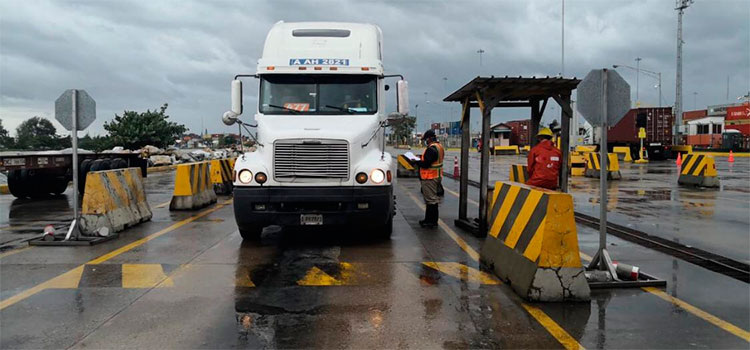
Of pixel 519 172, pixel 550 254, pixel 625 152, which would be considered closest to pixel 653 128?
pixel 625 152

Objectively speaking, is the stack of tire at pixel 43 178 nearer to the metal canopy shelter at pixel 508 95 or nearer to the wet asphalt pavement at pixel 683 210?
the metal canopy shelter at pixel 508 95

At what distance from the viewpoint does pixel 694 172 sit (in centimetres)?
1978

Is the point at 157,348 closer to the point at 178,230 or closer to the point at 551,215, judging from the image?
the point at 551,215

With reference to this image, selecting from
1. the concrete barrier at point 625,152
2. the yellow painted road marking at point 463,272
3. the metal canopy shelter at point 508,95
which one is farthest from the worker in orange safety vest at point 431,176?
the concrete barrier at point 625,152

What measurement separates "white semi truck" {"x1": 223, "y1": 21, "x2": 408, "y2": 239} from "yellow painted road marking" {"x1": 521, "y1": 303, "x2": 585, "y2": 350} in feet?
10.9

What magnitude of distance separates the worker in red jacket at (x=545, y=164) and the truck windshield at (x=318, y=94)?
2772mm

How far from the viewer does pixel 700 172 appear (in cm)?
1950

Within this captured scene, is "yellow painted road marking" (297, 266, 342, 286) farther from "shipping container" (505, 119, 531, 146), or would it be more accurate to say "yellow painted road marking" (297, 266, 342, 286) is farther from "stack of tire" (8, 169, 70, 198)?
"shipping container" (505, 119, 531, 146)

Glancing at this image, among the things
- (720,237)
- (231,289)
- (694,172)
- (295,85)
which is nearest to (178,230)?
(295,85)

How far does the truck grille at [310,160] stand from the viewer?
8.43 m

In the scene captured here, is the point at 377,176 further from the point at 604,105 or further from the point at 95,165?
the point at 95,165

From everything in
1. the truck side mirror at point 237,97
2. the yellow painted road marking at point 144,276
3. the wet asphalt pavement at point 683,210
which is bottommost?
the yellow painted road marking at point 144,276

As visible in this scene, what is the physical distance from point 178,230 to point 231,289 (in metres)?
4.66

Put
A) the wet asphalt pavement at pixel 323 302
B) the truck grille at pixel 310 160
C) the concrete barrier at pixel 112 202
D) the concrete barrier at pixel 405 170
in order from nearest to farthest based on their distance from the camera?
the wet asphalt pavement at pixel 323 302, the truck grille at pixel 310 160, the concrete barrier at pixel 112 202, the concrete barrier at pixel 405 170
